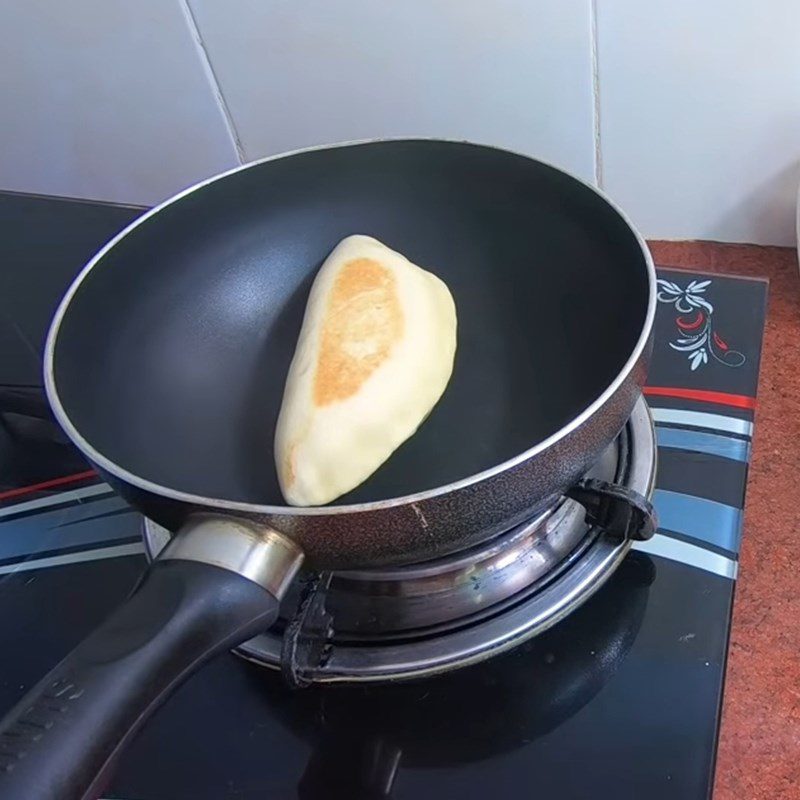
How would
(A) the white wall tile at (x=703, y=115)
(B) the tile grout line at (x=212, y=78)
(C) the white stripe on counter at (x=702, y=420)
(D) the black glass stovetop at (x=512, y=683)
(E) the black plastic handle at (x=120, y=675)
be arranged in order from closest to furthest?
1. (E) the black plastic handle at (x=120, y=675)
2. (D) the black glass stovetop at (x=512, y=683)
3. (C) the white stripe on counter at (x=702, y=420)
4. (A) the white wall tile at (x=703, y=115)
5. (B) the tile grout line at (x=212, y=78)

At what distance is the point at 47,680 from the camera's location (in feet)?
1.11

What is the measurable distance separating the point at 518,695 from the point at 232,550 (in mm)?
160

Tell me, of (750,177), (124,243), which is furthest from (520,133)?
(124,243)

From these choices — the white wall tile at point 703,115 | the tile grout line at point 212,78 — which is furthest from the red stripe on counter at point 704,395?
the tile grout line at point 212,78

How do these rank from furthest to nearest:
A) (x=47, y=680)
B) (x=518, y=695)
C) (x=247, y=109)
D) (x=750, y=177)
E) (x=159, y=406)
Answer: (x=247, y=109) < (x=750, y=177) < (x=159, y=406) < (x=518, y=695) < (x=47, y=680)

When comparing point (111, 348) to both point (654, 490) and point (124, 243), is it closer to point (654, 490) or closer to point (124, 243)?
point (124, 243)

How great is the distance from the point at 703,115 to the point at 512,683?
45cm

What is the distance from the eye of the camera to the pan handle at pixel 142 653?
32cm

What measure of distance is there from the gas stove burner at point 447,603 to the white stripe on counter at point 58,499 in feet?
0.51

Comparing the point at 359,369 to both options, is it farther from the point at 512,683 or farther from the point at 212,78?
the point at 212,78

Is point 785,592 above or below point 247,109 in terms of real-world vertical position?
below

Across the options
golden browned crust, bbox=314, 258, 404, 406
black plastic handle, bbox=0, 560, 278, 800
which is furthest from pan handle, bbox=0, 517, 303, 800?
golden browned crust, bbox=314, 258, 404, 406

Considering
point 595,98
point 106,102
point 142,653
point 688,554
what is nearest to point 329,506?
point 142,653

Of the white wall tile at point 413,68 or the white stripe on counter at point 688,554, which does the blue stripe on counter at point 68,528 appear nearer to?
the white stripe on counter at point 688,554
